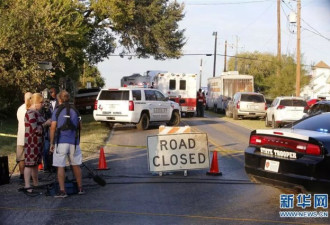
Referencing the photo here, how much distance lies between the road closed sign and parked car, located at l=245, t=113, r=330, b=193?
2.59 metres

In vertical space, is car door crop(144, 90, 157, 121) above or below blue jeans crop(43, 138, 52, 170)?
above

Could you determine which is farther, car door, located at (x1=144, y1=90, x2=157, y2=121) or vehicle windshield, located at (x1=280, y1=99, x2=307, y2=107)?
vehicle windshield, located at (x1=280, y1=99, x2=307, y2=107)

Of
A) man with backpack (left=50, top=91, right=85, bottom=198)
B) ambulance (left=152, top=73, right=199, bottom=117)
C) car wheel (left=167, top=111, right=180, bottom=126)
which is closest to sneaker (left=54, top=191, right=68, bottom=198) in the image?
man with backpack (left=50, top=91, right=85, bottom=198)

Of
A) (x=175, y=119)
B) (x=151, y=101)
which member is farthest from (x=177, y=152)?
(x=175, y=119)

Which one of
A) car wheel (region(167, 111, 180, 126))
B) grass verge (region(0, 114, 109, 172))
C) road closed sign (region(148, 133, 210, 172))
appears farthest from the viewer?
car wheel (region(167, 111, 180, 126))

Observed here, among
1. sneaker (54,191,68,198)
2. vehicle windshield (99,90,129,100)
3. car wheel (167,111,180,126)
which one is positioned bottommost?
sneaker (54,191,68,198)

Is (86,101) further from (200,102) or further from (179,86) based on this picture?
(179,86)

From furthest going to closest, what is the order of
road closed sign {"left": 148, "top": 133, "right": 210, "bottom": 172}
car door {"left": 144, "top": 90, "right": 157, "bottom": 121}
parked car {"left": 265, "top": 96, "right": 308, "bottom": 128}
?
parked car {"left": 265, "top": 96, "right": 308, "bottom": 128} < car door {"left": 144, "top": 90, "right": 157, "bottom": 121} < road closed sign {"left": 148, "top": 133, "right": 210, "bottom": 172}

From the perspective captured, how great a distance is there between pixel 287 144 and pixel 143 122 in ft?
49.8

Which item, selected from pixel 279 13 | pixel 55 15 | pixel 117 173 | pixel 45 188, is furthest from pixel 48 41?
pixel 279 13

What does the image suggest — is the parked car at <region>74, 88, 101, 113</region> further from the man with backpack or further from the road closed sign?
the man with backpack

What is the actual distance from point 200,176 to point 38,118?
11.7ft

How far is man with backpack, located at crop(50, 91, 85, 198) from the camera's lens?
27.8 feet

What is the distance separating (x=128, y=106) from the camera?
70.6 feet
